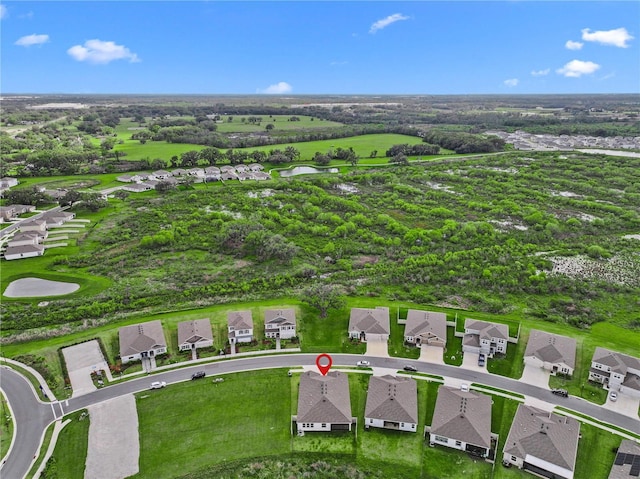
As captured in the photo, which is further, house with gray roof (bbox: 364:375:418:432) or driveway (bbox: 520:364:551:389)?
driveway (bbox: 520:364:551:389)

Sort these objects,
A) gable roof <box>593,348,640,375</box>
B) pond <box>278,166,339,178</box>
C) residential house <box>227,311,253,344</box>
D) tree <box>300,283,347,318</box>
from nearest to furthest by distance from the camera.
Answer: gable roof <box>593,348,640,375</box> < residential house <box>227,311,253,344</box> < tree <box>300,283,347,318</box> < pond <box>278,166,339,178</box>

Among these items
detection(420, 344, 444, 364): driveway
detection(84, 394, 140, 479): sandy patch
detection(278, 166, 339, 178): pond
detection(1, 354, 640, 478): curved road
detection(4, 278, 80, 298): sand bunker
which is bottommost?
detection(84, 394, 140, 479): sandy patch

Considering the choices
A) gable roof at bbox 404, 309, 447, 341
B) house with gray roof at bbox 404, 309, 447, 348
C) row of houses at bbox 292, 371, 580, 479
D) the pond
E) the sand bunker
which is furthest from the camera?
the pond

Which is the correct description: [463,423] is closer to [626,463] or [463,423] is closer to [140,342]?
[626,463]

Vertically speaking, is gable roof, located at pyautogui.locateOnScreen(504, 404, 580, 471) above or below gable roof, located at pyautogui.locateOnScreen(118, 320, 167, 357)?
below

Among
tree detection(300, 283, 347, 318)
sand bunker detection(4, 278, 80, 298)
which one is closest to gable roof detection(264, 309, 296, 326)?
tree detection(300, 283, 347, 318)

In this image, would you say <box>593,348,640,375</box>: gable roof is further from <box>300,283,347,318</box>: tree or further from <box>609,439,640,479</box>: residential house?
<box>300,283,347,318</box>: tree

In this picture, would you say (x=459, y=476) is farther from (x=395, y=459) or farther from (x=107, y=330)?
(x=107, y=330)
